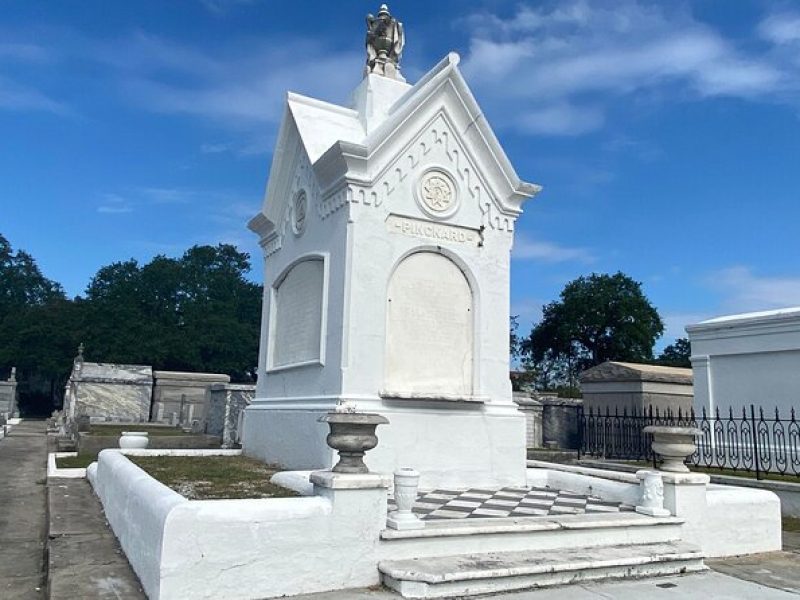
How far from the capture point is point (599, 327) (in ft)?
160

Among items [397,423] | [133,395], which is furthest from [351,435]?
[133,395]

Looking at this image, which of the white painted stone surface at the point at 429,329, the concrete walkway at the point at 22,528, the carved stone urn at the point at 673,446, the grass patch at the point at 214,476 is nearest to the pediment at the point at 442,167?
the white painted stone surface at the point at 429,329

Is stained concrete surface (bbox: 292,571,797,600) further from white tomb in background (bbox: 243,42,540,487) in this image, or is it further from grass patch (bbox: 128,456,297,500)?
A: white tomb in background (bbox: 243,42,540,487)

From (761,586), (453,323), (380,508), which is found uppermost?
(453,323)

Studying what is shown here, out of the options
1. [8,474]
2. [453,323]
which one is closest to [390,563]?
[453,323]

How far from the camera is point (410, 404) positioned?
8.84m

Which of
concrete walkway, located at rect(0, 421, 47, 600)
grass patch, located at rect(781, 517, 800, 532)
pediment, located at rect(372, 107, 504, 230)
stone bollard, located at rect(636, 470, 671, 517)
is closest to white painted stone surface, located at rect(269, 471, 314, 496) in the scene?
concrete walkway, located at rect(0, 421, 47, 600)

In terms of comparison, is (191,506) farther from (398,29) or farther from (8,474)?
(8,474)

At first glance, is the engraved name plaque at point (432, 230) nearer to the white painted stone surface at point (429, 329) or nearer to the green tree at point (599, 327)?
the white painted stone surface at point (429, 329)

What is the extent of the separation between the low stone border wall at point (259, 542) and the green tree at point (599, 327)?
43.4 metres

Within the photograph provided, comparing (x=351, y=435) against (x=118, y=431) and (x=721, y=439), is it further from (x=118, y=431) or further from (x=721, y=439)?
(x=118, y=431)

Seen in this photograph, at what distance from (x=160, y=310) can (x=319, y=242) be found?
5468 cm

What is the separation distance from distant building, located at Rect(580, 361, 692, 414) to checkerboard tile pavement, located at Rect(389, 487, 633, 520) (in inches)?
332

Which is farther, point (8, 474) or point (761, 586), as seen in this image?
point (8, 474)
